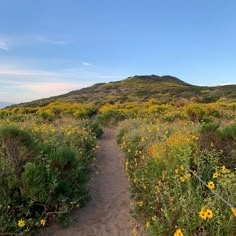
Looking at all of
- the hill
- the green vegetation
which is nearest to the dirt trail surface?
the green vegetation

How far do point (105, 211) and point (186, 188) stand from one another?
1.73 m

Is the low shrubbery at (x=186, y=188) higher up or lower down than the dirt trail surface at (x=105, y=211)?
higher up

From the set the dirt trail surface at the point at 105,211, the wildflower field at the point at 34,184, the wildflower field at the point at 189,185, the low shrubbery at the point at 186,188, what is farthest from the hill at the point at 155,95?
the wildflower field at the point at 34,184

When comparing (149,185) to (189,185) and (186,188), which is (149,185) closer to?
(186,188)

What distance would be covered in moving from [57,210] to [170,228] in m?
1.98

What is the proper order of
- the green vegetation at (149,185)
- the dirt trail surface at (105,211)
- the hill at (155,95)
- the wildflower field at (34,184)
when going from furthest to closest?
1. the hill at (155,95)
2. the dirt trail surface at (105,211)
3. the wildflower field at (34,184)
4. the green vegetation at (149,185)

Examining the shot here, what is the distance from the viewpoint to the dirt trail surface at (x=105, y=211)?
4.54 metres

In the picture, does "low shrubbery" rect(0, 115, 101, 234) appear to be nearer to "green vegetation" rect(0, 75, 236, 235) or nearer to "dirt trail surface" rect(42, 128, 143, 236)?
"green vegetation" rect(0, 75, 236, 235)

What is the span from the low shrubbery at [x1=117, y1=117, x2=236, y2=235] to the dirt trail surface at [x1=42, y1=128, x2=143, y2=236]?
0.91 feet

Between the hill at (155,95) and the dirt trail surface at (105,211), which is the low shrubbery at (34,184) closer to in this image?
the dirt trail surface at (105,211)

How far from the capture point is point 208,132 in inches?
244

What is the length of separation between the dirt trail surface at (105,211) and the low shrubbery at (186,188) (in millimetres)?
276

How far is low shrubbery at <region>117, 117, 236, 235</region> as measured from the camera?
333 cm

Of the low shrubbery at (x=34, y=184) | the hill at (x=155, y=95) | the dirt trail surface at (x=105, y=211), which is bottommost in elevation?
the dirt trail surface at (x=105, y=211)
